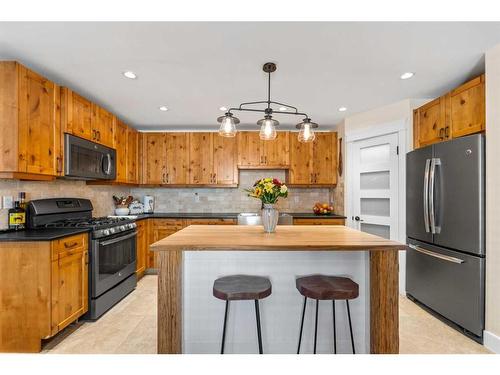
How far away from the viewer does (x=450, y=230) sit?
7.91ft

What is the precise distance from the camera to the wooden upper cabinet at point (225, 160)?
431 centimetres

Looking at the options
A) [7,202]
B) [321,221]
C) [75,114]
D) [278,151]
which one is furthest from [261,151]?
[7,202]

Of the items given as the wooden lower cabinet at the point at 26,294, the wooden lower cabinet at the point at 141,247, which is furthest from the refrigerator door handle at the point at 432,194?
the wooden lower cabinet at the point at 141,247

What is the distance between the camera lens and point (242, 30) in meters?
1.83

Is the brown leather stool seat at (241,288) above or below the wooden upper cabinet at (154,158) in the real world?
below

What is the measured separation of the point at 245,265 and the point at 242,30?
5.40 feet

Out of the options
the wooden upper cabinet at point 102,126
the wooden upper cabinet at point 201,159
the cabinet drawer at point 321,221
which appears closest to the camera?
the wooden upper cabinet at point 102,126

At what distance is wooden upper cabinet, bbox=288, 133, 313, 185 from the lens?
4328 mm

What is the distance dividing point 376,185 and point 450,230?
1206mm

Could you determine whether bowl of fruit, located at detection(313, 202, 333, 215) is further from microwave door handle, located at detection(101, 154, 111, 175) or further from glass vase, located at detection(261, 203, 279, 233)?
microwave door handle, located at detection(101, 154, 111, 175)

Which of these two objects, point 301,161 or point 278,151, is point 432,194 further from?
point 278,151

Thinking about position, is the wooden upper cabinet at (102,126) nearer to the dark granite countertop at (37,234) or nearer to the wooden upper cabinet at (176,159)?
the wooden upper cabinet at (176,159)

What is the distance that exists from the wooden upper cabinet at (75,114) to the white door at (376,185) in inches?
134
